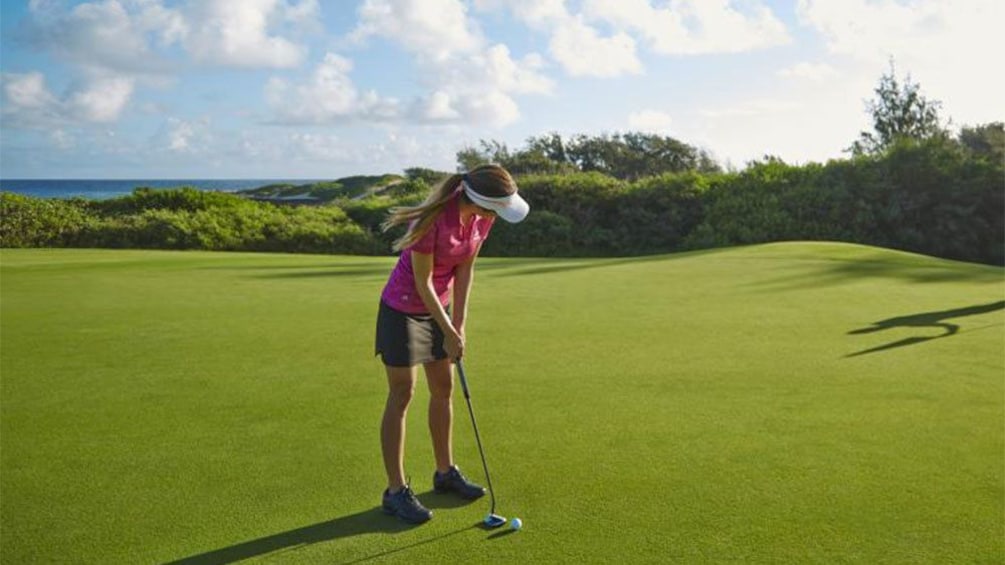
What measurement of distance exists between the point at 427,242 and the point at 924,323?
623cm

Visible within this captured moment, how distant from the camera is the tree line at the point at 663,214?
21312 millimetres

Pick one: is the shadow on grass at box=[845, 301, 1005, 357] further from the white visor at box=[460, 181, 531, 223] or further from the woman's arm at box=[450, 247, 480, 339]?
the white visor at box=[460, 181, 531, 223]

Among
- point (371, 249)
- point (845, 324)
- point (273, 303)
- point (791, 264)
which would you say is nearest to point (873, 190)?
point (791, 264)

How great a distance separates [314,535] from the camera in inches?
144

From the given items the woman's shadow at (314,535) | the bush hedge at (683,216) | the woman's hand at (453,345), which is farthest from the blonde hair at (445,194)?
the bush hedge at (683,216)

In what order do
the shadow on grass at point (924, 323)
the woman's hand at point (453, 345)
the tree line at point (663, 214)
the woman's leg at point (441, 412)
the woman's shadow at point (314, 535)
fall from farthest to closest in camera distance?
the tree line at point (663, 214), the shadow on grass at point (924, 323), the woman's leg at point (441, 412), the woman's hand at point (453, 345), the woman's shadow at point (314, 535)

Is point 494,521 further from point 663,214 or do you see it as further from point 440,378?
point 663,214

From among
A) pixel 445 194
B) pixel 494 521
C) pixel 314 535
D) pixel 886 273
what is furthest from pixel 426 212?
pixel 886 273

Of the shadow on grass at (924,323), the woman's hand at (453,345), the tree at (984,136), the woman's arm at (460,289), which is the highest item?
the tree at (984,136)

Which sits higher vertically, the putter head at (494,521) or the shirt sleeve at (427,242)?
the shirt sleeve at (427,242)

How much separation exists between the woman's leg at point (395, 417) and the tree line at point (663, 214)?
1850 cm

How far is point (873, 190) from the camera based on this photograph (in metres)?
22.6

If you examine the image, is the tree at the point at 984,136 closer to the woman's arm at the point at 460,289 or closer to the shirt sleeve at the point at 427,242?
the woman's arm at the point at 460,289

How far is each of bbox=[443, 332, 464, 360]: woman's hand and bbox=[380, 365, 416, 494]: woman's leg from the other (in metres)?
0.19
